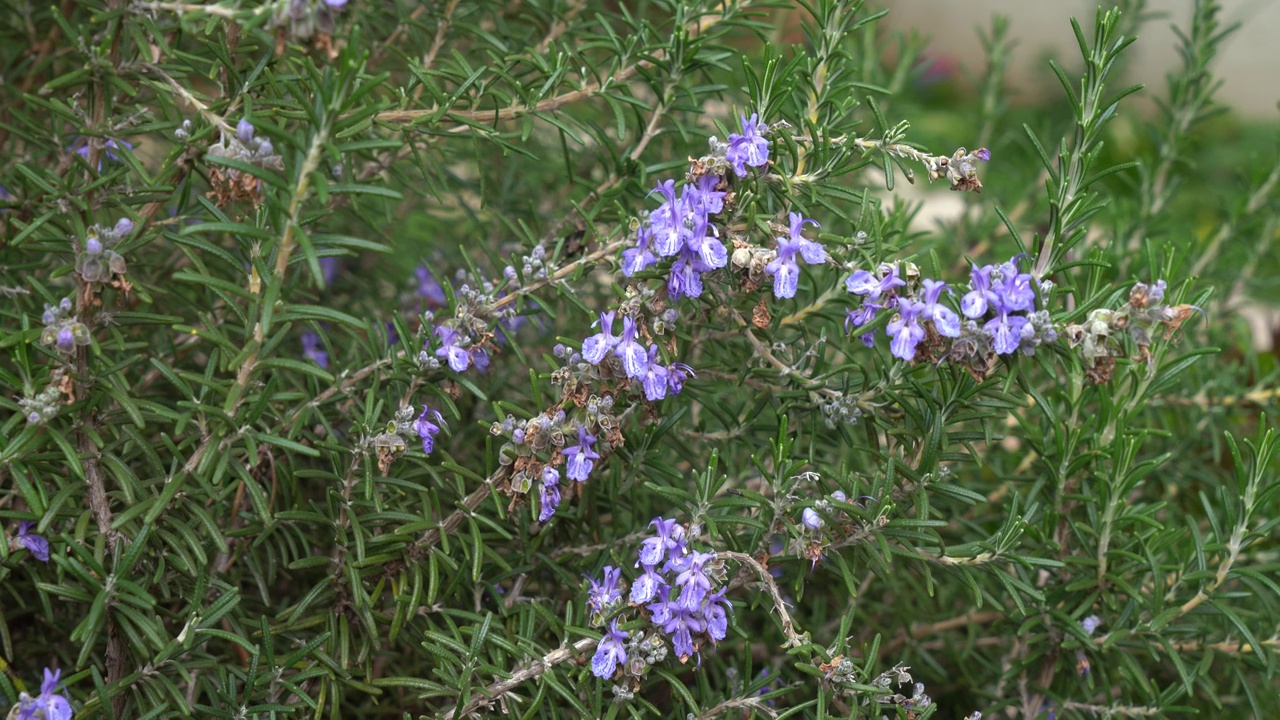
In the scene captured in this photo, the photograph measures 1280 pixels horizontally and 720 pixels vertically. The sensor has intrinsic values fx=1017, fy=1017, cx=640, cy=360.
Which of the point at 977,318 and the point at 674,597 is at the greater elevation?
the point at 977,318

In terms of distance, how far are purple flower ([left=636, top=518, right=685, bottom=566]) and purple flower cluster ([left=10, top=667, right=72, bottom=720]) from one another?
0.63 metres

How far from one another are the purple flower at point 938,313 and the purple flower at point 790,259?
0.38 ft

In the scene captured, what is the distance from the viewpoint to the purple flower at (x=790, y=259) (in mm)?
1104

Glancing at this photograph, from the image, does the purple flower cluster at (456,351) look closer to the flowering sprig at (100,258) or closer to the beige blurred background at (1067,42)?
the flowering sprig at (100,258)

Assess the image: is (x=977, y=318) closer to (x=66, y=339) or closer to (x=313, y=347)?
(x=66, y=339)

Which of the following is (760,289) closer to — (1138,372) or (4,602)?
(1138,372)

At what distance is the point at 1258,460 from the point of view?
4.34ft

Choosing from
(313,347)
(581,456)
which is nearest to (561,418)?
(581,456)

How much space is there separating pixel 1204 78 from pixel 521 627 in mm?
1685

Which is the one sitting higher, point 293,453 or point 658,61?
point 658,61

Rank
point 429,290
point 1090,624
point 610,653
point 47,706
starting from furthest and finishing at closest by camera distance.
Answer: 1. point 429,290
2. point 1090,624
3. point 610,653
4. point 47,706

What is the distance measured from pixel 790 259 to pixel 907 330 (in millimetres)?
148

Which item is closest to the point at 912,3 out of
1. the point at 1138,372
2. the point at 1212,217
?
the point at 1212,217

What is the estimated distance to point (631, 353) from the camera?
1.14 metres
